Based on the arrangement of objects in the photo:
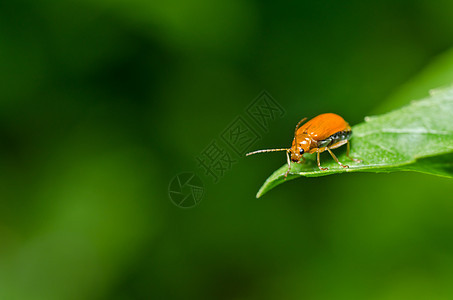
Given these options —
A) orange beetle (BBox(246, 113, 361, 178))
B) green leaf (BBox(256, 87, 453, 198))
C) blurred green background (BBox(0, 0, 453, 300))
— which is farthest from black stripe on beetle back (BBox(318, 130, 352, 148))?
blurred green background (BBox(0, 0, 453, 300))

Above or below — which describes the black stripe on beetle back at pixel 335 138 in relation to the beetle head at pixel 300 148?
above

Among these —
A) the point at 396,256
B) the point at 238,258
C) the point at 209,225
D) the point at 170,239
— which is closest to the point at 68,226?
the point at 170,239

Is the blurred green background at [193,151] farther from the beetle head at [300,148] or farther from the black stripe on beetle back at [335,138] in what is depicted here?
the beetle head at [300,148]

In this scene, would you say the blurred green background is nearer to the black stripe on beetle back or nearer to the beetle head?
the black stripe on beetle back

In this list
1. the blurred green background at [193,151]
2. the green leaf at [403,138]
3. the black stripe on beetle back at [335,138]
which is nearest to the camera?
the green leaf at [403,138]

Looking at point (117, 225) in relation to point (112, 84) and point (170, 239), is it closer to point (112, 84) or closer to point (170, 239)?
point (170, 239)

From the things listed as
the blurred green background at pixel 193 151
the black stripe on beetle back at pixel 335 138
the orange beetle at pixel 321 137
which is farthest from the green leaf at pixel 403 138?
the blurred green background at pixel 193 151

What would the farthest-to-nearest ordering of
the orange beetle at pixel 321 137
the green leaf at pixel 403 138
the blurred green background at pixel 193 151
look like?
1. the blurred green background at pixel 193 151
2. the orange beetle at pixel 321 137
3. the green leaf at pixel 403 138
